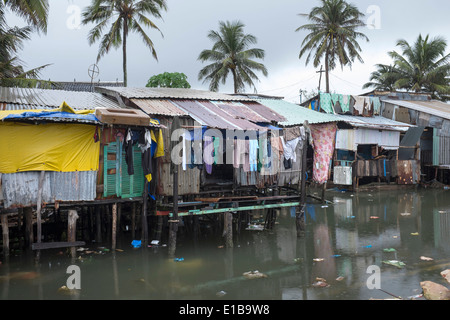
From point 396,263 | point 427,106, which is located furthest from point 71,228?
point 427,106

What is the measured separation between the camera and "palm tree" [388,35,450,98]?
2952 centimetres

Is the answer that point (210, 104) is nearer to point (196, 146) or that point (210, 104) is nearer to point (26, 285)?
point (196, 146)

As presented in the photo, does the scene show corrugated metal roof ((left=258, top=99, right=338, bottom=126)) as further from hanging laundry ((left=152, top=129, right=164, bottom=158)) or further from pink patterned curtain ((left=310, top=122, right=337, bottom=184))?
hanging laundry ((left=152, top=129, right=164, bottom=158))

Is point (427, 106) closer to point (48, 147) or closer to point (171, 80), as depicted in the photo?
point (171, 80)

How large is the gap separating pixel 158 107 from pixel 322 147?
30.6ft

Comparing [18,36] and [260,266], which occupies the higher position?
[18,36]

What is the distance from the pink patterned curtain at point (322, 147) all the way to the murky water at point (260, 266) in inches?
139

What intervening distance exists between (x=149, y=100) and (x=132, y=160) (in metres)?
2.39

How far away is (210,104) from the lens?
12805 mm

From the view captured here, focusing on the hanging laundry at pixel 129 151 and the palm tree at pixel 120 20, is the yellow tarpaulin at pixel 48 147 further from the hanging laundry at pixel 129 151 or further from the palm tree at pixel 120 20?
the palm tree at pixel 120 20

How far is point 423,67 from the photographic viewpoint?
30234 mm

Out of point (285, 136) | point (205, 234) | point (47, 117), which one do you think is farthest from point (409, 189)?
point (47, 117)

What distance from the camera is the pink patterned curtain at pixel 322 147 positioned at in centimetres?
1719

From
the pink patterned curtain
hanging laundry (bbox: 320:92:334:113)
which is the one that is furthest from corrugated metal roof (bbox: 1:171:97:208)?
hanging laundry (bbox: 320:92:334:113)
